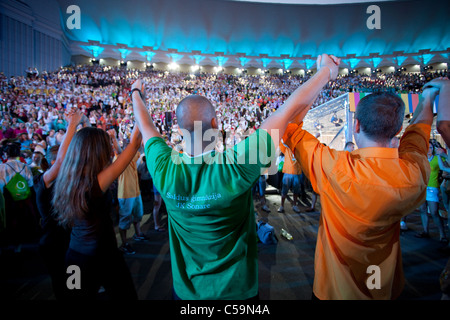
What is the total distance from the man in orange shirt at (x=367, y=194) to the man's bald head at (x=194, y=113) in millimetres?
505

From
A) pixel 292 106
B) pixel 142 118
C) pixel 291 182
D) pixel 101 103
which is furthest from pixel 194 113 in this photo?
pixel 101 103

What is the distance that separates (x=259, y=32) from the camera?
104 feet

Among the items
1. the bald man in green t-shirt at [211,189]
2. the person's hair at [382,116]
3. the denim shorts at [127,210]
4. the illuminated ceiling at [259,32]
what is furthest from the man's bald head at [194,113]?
the illuminated ceiling at [259,32]

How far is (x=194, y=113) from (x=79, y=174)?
3.47 feet

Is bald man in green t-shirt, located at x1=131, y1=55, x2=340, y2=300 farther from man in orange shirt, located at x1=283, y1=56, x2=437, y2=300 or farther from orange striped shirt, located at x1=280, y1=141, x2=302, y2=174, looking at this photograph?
orange striped shirt, located at x1=280, y1=141, x2=302, y2=174

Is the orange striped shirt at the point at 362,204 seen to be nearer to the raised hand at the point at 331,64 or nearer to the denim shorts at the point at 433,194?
the raised hand at the point at 331,64

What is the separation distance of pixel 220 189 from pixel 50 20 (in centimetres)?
2901

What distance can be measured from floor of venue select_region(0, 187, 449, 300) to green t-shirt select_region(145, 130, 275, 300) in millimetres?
1825

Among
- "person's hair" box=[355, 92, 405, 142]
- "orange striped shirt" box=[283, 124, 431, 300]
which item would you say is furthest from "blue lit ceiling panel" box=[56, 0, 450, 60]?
"orange striped shirt" box=[283, 124, 431, 300]

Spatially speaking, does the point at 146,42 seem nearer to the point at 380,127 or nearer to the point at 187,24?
the point at 187,24

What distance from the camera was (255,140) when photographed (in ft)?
2.64

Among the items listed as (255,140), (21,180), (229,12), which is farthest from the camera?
(229,12)

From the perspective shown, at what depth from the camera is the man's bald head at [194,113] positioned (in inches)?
37.7
